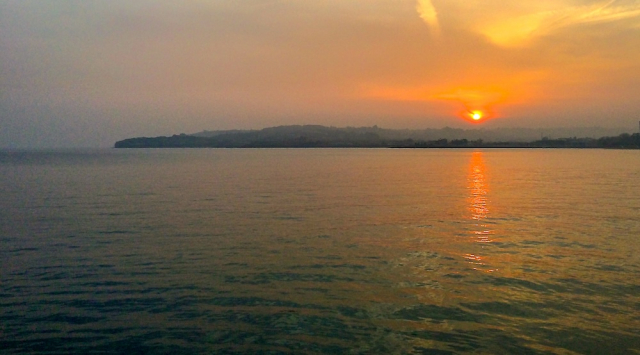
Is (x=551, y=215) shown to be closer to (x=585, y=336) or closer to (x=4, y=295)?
(x=585, y=336)

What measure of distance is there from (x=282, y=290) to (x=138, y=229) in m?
15.6

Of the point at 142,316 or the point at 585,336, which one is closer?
the point at 585,336

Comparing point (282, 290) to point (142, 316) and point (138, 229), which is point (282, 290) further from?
point (138, 229)

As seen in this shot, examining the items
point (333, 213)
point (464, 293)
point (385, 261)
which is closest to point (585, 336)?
point (464, 293)

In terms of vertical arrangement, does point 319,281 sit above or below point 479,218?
above

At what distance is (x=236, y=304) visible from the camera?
639 inches

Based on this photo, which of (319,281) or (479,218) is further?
(479,218)

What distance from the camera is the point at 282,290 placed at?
17609 mm

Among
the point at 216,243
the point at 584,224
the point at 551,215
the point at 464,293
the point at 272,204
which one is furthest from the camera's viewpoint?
the point at 272,204

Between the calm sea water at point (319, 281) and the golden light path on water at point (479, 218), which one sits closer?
the calm sea water at point (319, 281)

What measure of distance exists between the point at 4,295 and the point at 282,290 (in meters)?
9.76

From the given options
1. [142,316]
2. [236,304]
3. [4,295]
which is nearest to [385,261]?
[236,304]

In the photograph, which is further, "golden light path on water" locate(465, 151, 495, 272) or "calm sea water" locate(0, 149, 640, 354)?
"golden light path on water" locate(465, 151, 495, 272)

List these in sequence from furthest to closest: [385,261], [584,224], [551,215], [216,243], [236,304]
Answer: [551,215] < [584,224] < [216,243] < [385,261] < [236,304]
